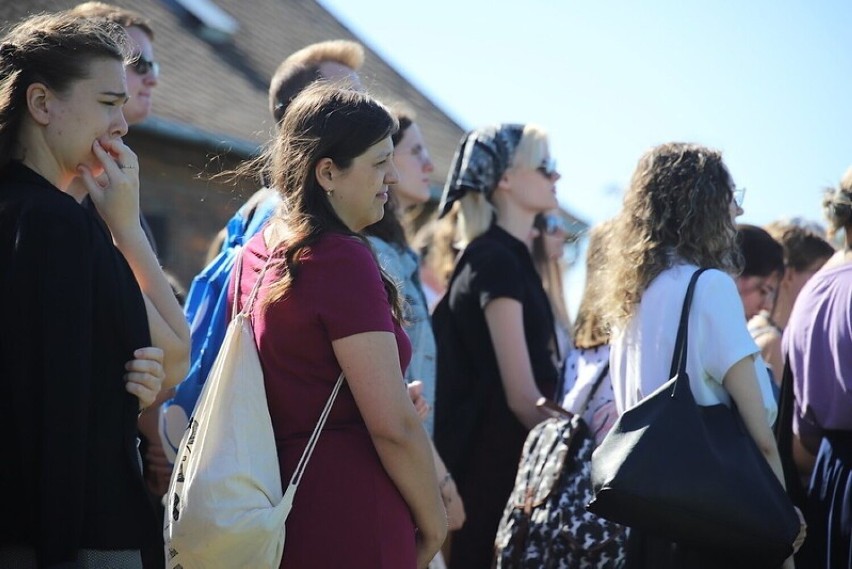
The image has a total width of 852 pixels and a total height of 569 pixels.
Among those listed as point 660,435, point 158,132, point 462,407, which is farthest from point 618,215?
point 158,132

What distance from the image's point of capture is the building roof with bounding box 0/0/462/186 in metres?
12.6

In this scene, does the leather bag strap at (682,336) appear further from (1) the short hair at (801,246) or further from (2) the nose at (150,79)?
(1) the short hair at (801,246)

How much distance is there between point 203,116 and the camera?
12906 millimetres

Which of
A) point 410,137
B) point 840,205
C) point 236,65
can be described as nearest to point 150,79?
point 410,137

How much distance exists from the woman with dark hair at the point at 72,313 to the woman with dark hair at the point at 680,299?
1518mm

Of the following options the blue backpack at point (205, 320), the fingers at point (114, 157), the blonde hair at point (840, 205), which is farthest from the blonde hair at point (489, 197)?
the fingers at point (114, 157)

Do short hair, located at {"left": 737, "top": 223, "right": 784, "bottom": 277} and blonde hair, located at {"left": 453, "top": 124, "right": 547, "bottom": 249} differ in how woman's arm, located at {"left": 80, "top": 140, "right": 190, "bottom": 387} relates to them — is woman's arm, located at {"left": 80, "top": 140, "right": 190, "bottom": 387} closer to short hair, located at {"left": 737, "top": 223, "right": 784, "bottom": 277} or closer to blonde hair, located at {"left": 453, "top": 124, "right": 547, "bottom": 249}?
blonde hair, located at {"left": 453, "top": 124, "right": 547, "bottom": 249}

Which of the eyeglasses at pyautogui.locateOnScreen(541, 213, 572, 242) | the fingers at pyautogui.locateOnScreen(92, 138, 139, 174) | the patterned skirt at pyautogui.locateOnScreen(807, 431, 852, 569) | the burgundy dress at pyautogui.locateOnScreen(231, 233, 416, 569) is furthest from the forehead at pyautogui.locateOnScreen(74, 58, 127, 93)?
the eyeglasses at pyautogui.locateOnScreen(541, 213, 572, 242)

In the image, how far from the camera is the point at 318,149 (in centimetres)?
303

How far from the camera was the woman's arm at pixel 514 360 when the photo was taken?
15.3 feet

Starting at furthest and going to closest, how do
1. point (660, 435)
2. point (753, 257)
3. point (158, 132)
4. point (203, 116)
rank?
1. point (203, 116)
2. point (158, 132)
3. point (753, 257)
4. point (660, 435)

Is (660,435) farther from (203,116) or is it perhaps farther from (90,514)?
(203,116)

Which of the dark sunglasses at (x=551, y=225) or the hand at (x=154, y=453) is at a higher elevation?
the dark sunglasses at (x=551, y=225)

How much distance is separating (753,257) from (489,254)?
144 centimetres
